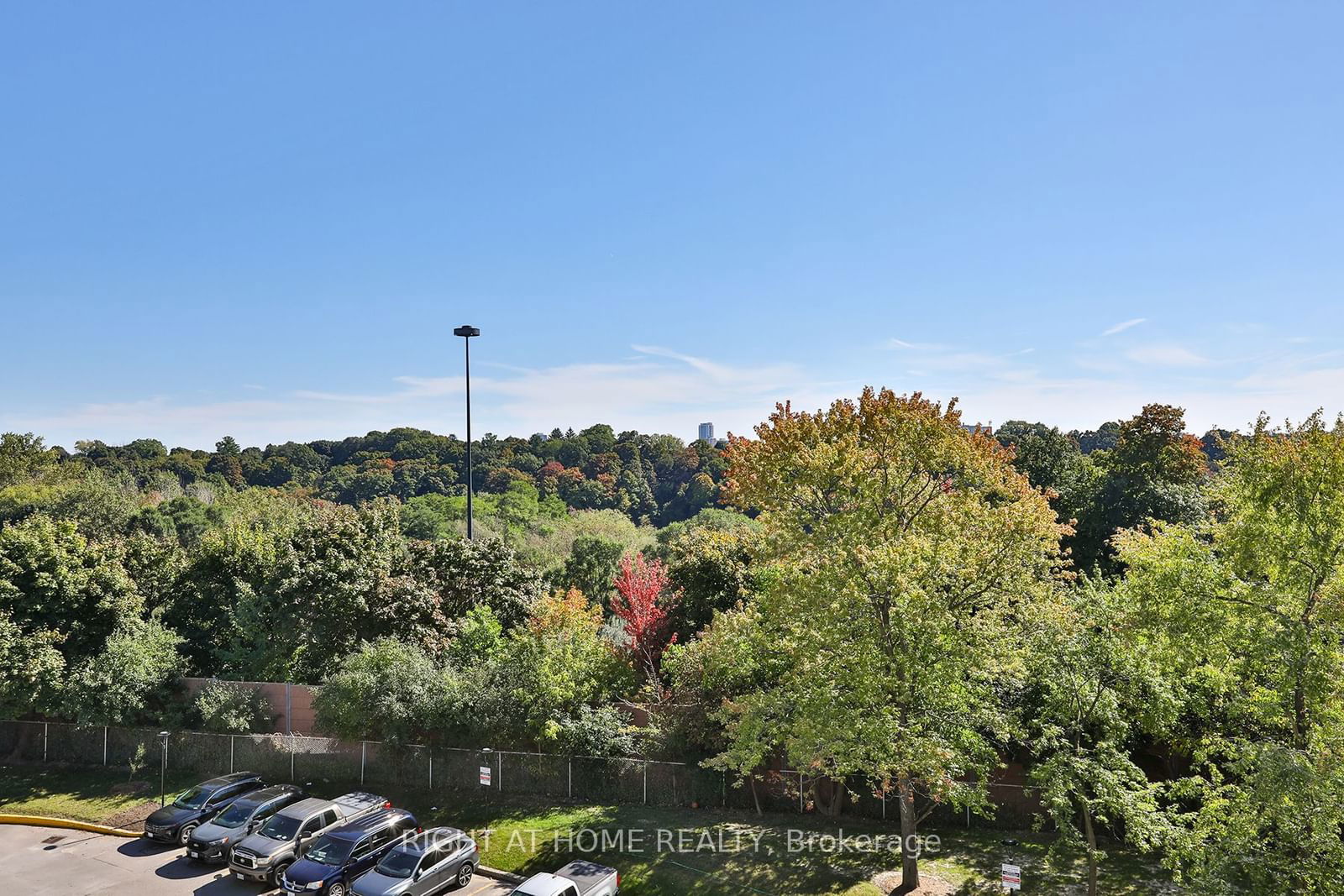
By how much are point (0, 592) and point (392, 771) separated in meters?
14.8

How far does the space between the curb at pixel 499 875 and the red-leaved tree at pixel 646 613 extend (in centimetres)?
836

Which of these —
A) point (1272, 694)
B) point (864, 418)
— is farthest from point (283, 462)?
point (1272, 694)

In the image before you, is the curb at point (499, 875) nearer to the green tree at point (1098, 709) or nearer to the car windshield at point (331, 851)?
the car windshield at point (331, 851)

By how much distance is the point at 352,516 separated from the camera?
29.3 m

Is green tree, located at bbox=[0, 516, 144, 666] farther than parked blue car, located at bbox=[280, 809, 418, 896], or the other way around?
green tree, located at bbox=[0, 516, 144, 666]

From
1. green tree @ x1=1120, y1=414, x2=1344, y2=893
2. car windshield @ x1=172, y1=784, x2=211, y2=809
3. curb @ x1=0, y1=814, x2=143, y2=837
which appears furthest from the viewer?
curb @ x1=0, y1=814, x2=143, y2=837

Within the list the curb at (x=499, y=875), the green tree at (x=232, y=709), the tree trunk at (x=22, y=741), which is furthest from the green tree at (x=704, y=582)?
the tree trunk at (x=22, y=741)

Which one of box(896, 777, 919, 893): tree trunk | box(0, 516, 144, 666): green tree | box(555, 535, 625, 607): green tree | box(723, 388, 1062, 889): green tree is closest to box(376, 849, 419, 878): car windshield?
box(723, 388, 1062, 889): green tree

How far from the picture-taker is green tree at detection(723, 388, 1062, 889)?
50.1ft

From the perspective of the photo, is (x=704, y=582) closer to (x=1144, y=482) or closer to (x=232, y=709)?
(x=232, y=709)

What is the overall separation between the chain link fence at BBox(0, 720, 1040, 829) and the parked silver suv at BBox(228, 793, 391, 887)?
10.1 ft

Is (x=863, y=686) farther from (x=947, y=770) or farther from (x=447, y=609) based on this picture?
(x=447, y=609)

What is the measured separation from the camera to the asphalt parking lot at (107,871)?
17500 mm

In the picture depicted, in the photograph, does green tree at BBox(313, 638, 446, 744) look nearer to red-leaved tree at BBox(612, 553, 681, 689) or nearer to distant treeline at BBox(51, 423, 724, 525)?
red-leaved tree at BBox(612, 553, 681, 689)
